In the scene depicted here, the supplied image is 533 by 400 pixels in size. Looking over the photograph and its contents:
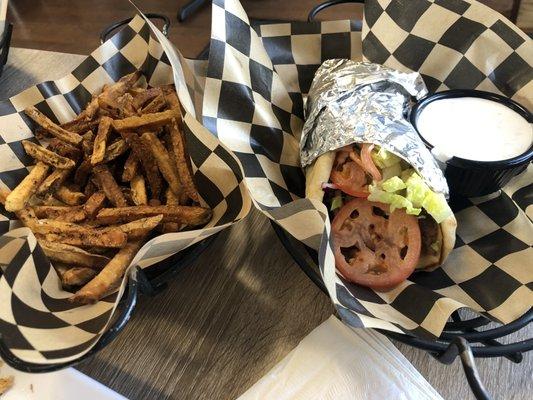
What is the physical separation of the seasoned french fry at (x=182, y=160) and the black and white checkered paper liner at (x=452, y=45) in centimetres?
55

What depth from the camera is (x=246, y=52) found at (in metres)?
1.07

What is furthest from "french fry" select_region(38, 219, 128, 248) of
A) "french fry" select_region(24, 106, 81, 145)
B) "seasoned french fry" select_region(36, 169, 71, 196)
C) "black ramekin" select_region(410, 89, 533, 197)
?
"black ramekin" select_region(410, 89, 533, 197)

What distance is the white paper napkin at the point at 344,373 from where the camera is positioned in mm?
750

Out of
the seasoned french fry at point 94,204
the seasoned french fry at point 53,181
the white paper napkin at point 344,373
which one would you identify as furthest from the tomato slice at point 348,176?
the seasoned french fry at point 53,181

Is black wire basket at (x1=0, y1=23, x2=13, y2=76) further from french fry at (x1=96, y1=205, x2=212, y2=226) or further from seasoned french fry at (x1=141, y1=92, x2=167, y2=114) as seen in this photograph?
french fry at (x1=96, y1=205, x2=212, y2=226)

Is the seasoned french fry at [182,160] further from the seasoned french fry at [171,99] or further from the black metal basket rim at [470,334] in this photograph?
the black metal basket rim at [470,334]

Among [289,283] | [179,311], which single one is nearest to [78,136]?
[179,311]

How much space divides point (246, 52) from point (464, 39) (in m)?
0.52

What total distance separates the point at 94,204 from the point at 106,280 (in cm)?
19

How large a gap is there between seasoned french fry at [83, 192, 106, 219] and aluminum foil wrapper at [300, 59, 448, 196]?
1.41ft

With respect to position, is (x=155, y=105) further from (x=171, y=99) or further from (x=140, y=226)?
(x=140, y=226)

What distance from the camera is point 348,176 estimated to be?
95 centimetres

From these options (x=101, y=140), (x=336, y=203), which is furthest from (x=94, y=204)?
(x=336, y=203)

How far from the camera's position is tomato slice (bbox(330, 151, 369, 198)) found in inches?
36.5
